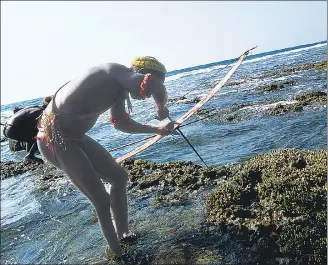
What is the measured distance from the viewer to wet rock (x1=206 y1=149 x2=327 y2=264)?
5.16 metres

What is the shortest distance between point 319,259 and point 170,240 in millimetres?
2332

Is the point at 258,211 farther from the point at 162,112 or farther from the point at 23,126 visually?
the point at 23,126

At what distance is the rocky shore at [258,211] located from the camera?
5.20m

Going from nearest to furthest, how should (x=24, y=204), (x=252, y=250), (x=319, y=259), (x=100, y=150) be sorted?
1. (x=319, y=259)
2. (x=252, y=250)
3. (x=100, y=150)
4. (x=24, y=204)

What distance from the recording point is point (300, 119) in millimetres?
14422

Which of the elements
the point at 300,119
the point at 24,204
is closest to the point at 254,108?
the point at 300,119

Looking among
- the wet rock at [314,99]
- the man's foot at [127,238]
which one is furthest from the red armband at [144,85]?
the wet rock at [314,99]

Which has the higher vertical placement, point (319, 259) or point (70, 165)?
point (70, 165)

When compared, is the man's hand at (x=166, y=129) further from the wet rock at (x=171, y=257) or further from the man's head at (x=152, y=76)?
the wet rock at (x=171, y=257)

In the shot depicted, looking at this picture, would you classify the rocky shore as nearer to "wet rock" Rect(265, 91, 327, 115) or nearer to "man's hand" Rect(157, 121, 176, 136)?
"man's hand" Rect(157, 121, 176, 136)

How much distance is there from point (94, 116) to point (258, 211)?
3.23m

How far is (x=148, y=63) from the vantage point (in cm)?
503

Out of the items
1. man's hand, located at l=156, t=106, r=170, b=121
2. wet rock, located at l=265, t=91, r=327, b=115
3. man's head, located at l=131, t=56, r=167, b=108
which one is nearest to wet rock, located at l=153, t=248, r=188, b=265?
man's hand, located at l=156, t=106, r=170, b=121

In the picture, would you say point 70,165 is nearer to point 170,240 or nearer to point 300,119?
point 170,240
